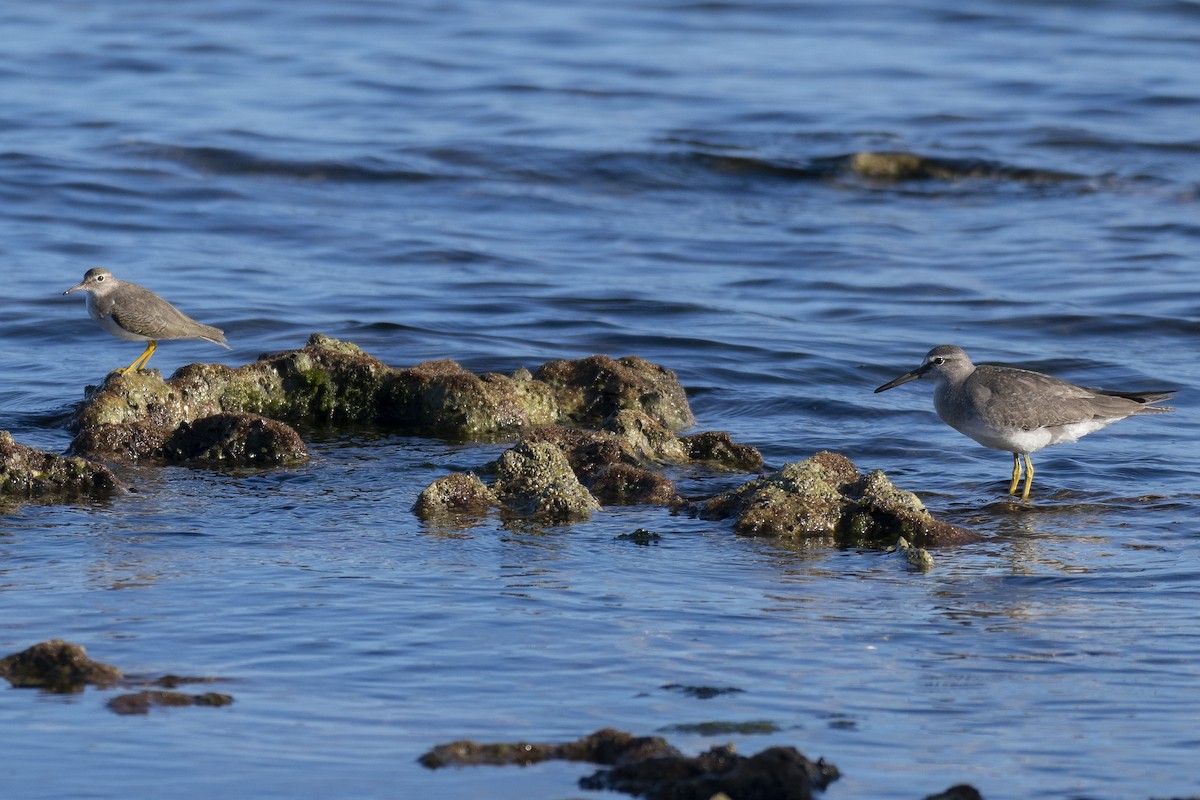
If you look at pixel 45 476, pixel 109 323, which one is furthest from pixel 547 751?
pixel 109 323

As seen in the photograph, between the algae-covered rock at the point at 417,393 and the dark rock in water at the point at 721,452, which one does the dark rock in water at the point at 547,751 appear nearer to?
the dark rock in water at the point at 721,452

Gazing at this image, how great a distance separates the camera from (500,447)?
860 centimetres

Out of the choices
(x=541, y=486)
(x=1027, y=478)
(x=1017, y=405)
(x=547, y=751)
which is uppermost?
(x=1017, y=405)

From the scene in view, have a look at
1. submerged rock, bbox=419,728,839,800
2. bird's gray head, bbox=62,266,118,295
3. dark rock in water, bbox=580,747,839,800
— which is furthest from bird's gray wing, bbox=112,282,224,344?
dark rock in water, bbox=580,747,839,800

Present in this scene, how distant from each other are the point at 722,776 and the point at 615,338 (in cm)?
758

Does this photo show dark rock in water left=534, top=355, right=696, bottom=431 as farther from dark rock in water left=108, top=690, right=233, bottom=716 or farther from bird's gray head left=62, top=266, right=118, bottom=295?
dark rock in water left=108, top=690, right=233, bottom=716

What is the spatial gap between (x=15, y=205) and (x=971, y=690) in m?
12.6

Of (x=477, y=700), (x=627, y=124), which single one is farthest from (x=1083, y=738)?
(x=627, y=124)

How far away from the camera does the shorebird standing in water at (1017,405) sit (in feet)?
27.1

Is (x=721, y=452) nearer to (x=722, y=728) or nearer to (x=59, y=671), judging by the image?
(x=722, y=728)

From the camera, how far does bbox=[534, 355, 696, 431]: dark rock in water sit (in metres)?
9.09

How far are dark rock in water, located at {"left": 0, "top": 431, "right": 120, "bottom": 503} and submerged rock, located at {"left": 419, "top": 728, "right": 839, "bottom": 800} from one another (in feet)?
10.8

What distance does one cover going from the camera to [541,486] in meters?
7.20

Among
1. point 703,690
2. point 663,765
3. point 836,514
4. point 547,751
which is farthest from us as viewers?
point 836,514
